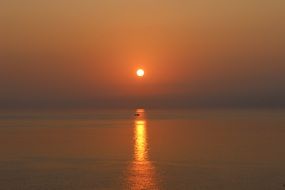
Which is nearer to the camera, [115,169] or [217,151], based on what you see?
[115,169]

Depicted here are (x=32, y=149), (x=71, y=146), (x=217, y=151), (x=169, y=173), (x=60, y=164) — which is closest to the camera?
(x=169, y=173)

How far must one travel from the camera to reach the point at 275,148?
70000 millimetres

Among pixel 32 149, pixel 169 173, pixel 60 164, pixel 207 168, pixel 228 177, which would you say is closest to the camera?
pixel 228 177

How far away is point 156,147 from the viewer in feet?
244

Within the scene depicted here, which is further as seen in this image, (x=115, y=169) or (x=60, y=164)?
(x=60, y=164)

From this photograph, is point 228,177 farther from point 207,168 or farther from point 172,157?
point 172,157

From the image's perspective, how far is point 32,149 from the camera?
2808 inches

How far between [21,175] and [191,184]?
18.0 m

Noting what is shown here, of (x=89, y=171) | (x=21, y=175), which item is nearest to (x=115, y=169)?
(x=89, y=171)

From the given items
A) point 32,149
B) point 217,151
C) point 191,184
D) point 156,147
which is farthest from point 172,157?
point 32,149

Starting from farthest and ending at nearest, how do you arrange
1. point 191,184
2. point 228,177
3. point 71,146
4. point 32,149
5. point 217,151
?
1. point 71,146
2. point 32,149
3. point 217,151
4. point 228,177
5. point 191,184

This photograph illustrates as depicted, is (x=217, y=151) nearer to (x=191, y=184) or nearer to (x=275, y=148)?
(x=275, y=148)

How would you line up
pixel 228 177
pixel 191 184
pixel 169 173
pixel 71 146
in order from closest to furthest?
pixel 191 184, pixel 228 177, pixel 169 173, pixel 71 146

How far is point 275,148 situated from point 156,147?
19429mm
